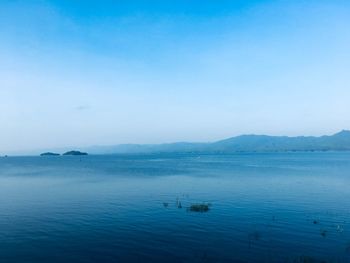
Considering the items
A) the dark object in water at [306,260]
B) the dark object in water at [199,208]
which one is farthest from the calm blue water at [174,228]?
the dark object in water at [199,208]

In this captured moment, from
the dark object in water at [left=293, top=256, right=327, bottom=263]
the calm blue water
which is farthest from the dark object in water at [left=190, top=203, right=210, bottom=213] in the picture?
the dark object in water at [left=293, top=256, right=327, bottom=263]

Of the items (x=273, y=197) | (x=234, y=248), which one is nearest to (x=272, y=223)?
(x=234, y=248)

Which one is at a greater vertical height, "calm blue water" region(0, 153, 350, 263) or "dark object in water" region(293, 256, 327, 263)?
"calm blue water" region(0, 153, 350, 263)

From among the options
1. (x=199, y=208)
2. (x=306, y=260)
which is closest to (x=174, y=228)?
(x=199, y=208)

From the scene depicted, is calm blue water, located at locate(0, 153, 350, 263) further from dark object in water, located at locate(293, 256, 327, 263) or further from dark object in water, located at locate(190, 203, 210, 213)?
dark object in water, located at locate(190, 203, 210, 213)

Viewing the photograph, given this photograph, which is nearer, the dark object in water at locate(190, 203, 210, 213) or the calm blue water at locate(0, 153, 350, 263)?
the calm blue water at locate(0, 153, 350, 263)

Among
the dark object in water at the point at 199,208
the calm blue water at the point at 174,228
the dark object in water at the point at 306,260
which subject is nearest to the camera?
the dark object in water at the point at 306,260

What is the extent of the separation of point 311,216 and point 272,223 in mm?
7797

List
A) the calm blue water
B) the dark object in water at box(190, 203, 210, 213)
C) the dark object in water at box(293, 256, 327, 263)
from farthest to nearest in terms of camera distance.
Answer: the dark object in water at box(190, 203, 210, 213) → the calm blue water → the dark object in water at box(293, 256, 327, 263)

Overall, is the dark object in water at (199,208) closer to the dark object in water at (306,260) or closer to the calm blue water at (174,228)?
the calm blue water at (174,228)

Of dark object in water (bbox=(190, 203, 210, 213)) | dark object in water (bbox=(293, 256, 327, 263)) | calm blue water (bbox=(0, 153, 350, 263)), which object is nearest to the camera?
dark object in water (bbox=(293, 256, 327, 263))

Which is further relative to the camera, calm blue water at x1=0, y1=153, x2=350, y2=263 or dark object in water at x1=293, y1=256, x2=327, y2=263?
calm blue water at x1=0, y1=153, x2=350, y2=263

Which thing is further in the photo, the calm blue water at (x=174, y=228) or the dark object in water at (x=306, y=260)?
the calm blue water at (x=174, y=228)

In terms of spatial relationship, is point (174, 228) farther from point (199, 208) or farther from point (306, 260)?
point (306, 260)
